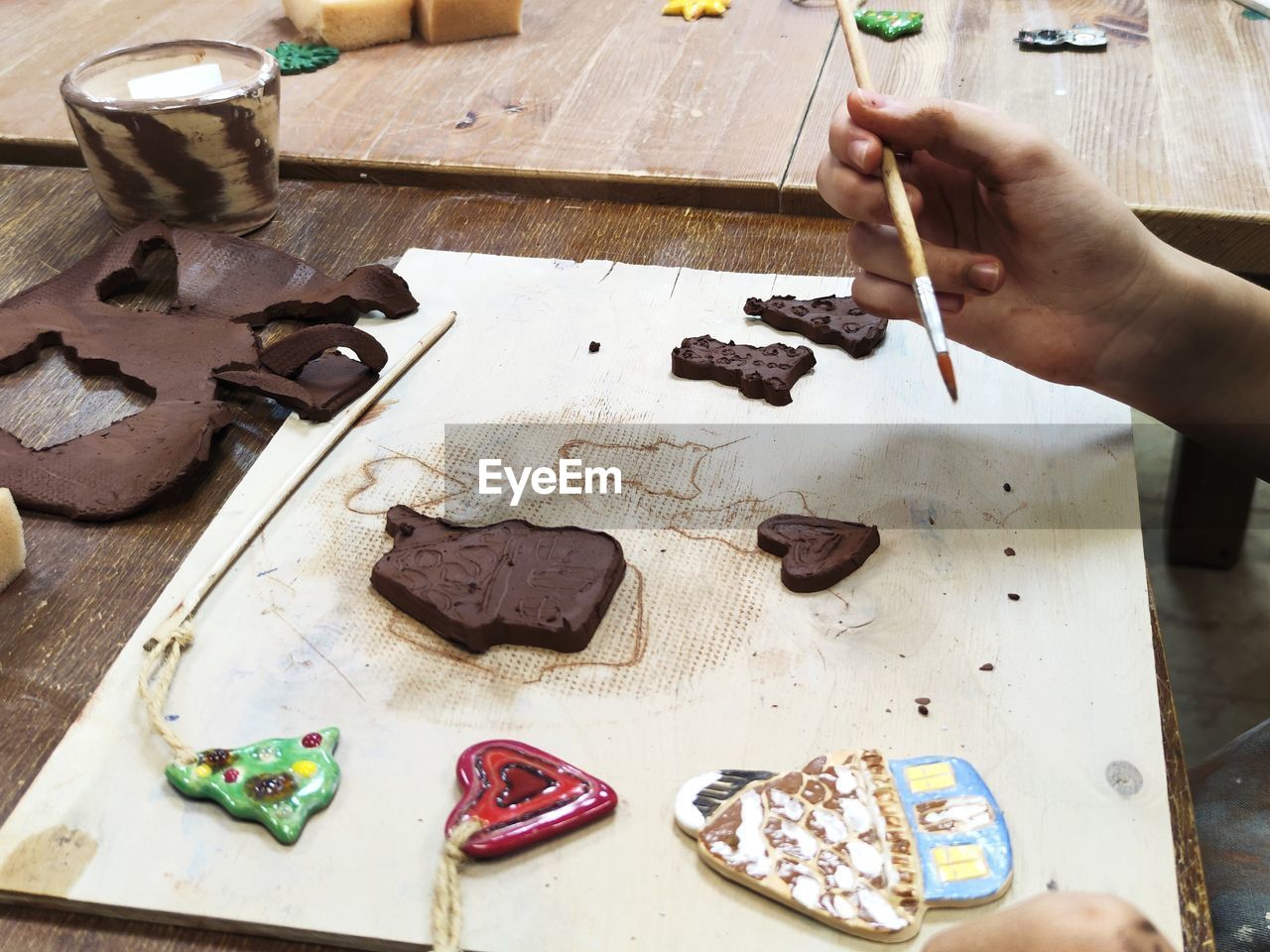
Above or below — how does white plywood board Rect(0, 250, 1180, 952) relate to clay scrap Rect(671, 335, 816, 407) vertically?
below

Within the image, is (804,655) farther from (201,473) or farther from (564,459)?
(201,473)

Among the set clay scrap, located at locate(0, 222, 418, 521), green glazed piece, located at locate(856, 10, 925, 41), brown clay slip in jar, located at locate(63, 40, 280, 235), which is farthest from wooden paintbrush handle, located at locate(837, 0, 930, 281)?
green glazed piece, located at locate(856, 10, 925, 41)

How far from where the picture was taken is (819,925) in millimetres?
837

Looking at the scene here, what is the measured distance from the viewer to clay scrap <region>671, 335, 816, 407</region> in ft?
4.47

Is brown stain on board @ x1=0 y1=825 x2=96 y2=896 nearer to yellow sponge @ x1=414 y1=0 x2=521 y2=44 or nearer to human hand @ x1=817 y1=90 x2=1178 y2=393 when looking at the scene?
human hand @ x1=817 y1=90 x2=1178 y2=393

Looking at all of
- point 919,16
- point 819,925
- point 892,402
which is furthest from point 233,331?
point 919,16

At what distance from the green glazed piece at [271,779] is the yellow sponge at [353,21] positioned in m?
1.75

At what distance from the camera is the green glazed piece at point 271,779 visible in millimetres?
908

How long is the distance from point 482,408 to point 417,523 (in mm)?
246

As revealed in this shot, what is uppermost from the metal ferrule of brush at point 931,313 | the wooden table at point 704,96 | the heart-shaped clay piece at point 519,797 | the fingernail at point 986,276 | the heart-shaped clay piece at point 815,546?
the metal ferrule of brush at point 931,313

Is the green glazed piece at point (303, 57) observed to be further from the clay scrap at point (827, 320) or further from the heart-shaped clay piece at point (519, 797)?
the heart-shaped clay piece at point (519, 797)

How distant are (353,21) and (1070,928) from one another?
2.19m

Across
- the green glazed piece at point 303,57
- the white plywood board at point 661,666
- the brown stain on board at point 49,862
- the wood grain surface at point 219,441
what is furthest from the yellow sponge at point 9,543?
the green glazed piece at point 303,57

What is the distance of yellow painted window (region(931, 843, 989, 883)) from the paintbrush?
1.26 ft
